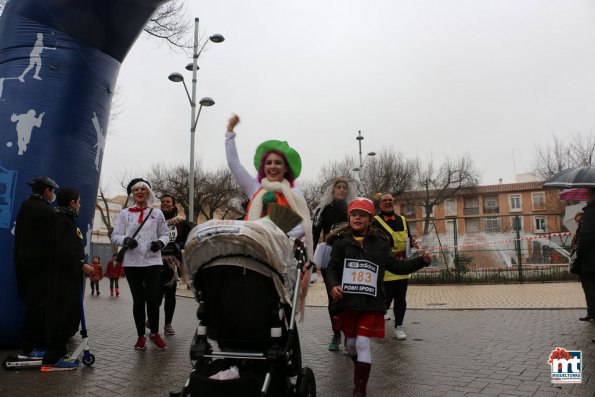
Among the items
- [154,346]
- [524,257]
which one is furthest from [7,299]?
[524,257]

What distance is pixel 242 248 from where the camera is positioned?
2918 millimetres

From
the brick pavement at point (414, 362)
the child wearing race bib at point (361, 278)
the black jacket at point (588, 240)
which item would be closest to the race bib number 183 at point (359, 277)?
the child wearing race bib at point (361, 278)

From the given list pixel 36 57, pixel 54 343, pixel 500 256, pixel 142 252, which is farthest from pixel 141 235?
pixel 500 256

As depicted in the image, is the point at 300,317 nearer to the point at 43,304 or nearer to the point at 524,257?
the point at 43,304

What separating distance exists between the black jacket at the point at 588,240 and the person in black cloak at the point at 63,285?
594cm

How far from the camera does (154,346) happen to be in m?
6.02

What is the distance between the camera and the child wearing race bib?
149 inches

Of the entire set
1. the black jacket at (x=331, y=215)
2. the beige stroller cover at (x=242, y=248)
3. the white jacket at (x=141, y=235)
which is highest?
the black jacket at (x=331, y=215)

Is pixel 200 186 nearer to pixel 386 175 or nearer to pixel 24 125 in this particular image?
pixel 386 175

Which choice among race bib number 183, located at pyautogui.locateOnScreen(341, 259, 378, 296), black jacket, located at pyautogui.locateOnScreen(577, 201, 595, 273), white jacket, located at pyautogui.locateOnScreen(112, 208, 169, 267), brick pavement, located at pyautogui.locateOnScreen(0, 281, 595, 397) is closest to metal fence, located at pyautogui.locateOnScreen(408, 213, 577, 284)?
brick pavement, located at pyautogui.locateOnScreen(0, 281, 595, 397)

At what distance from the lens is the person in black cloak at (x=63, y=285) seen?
4715 mm

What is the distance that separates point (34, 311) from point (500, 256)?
16534mm

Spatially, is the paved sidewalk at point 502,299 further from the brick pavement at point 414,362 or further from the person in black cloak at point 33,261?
the person in black cloak at point 33,261

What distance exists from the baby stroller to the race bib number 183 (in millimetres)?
927
